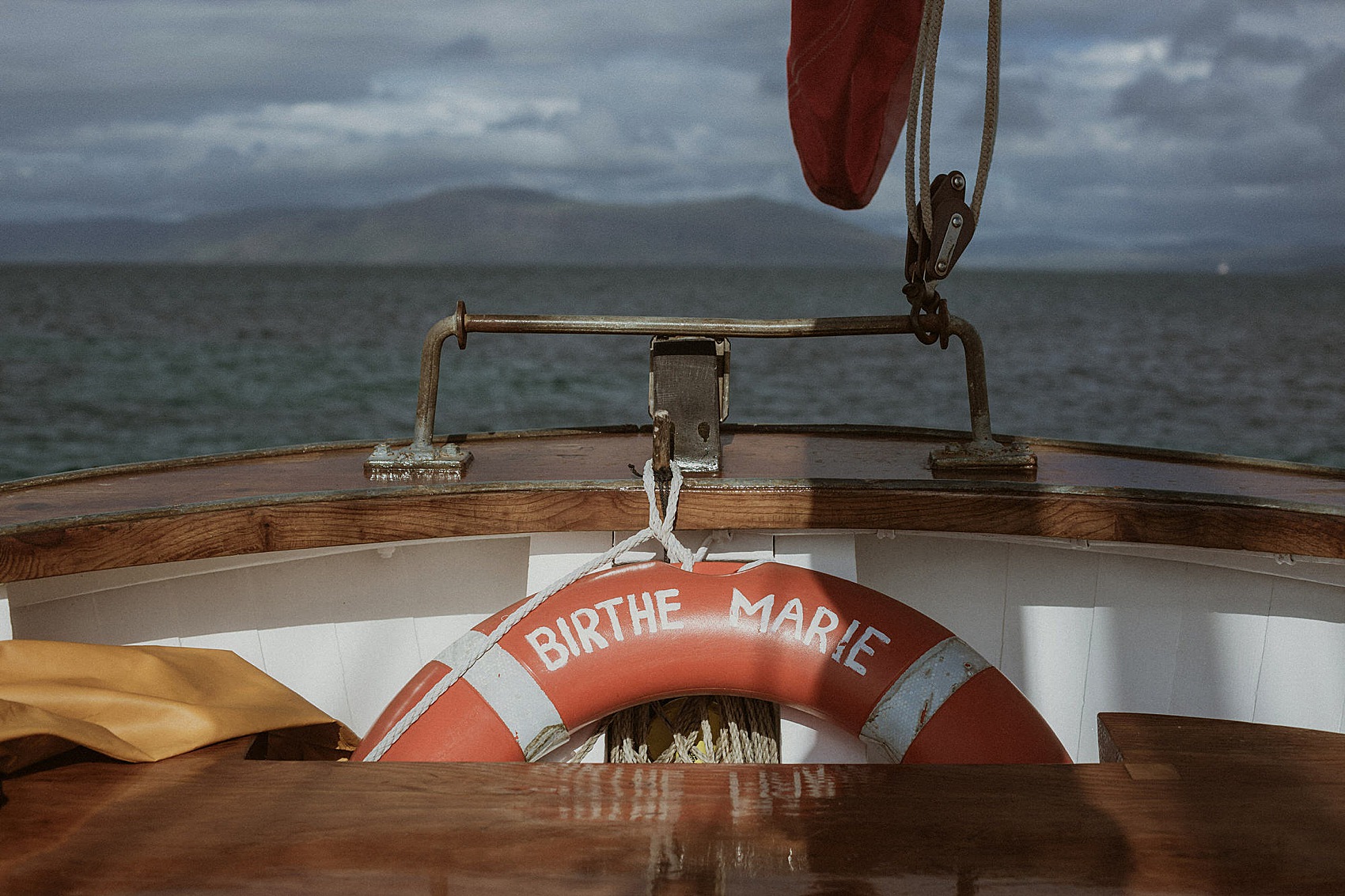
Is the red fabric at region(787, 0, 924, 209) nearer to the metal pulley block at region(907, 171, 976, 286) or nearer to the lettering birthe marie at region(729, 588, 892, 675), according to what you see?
the metal pulley block at region(907, 171, 976, 286)

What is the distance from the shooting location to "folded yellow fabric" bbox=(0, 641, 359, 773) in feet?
3.29

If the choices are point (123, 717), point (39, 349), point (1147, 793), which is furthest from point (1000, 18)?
point (39, 349)

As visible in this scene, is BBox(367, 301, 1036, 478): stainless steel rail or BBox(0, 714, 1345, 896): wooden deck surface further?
BBox(367, 301, 1036, 478): stainless steel rail

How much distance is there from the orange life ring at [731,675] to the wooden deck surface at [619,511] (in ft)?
0.45

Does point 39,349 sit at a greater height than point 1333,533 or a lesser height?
greater

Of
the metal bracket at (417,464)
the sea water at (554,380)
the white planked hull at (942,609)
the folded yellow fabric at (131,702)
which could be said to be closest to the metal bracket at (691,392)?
the white planked hull at (942,609)

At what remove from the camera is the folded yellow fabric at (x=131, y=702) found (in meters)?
1.00

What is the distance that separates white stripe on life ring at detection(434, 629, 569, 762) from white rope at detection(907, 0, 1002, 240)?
2.55ft

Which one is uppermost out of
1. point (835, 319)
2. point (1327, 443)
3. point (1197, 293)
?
point (1197, 293)

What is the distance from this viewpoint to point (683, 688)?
127 cm

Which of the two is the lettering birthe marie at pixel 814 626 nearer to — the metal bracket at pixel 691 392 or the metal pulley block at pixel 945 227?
the metal bracket at pixel 691 392

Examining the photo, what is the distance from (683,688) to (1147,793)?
0.49 metres

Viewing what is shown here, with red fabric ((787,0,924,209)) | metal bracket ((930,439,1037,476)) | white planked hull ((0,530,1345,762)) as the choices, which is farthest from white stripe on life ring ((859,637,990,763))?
red fabric ((787,0,924,209))

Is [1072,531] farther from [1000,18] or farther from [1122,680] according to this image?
[1000,18]
